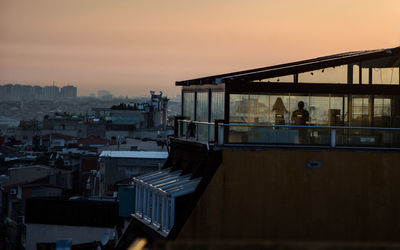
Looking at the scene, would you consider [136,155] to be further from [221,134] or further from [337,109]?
[221,134]

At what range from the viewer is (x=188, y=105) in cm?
2294

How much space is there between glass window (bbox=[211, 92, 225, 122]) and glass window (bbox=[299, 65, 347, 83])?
1844 millimetres

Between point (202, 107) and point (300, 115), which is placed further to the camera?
point (202, 107)

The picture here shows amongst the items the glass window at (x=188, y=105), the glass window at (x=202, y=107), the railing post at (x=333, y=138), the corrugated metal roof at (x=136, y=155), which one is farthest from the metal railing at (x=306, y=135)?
the corrugated metal roof at (x=136, y=155)

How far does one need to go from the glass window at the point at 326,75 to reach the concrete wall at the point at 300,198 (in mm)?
1823

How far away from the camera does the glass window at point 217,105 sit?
1889cm

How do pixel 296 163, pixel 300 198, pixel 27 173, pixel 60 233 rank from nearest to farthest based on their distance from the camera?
pixel 296 163, pixel 300 198, pixel 60 233, pixel 27 173

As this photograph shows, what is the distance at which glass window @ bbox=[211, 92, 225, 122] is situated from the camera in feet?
62.0

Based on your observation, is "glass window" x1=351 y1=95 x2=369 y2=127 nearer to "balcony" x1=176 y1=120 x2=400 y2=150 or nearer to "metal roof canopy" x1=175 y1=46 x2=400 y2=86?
"balcony" x1=176 y1=120 x2=400 y2=150

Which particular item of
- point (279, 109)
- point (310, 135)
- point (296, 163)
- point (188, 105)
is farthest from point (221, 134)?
point (188, 105)

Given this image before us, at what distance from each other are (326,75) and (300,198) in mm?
2985

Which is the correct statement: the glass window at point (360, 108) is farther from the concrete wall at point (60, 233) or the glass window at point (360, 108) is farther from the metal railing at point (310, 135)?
the concrete wall at point (60, 233)

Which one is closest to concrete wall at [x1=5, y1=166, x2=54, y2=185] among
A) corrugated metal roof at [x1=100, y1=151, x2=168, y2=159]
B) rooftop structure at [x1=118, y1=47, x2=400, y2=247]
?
corrugated metal roof at [x1=100, y1=151, x2=168, y2=159]

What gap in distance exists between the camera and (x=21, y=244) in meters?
52.2
